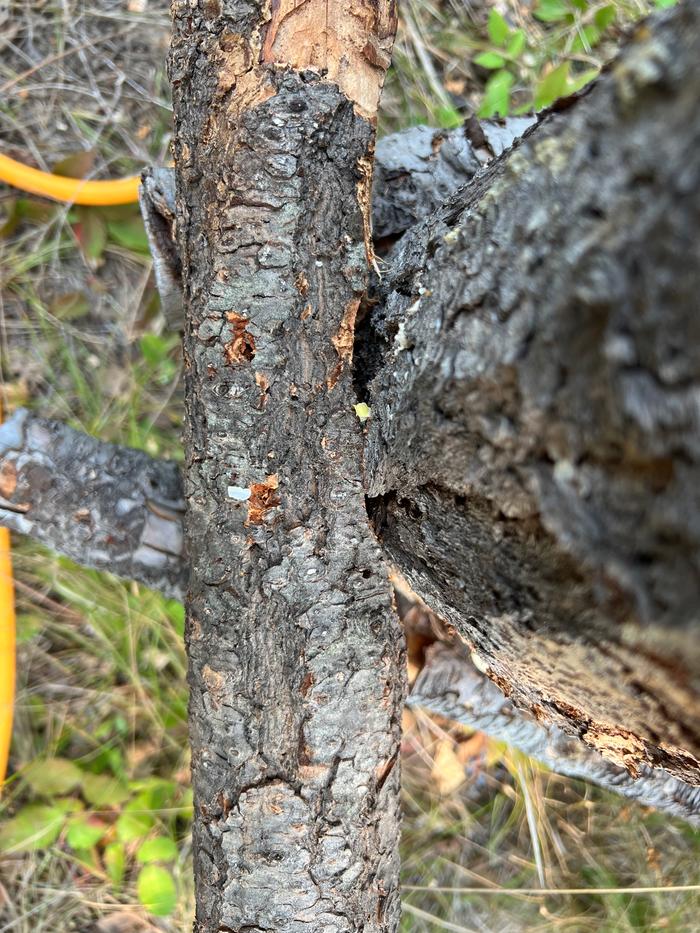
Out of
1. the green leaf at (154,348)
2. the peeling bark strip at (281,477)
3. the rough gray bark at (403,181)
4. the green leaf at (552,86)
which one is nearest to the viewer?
the peeling bark strip at (281,477)

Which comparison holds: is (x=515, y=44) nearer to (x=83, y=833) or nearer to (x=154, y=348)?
(x=154, y=348)

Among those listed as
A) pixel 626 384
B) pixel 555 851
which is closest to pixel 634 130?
pixel 626 384

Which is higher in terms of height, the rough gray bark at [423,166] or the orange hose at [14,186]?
the rough gray bark at [423,166]

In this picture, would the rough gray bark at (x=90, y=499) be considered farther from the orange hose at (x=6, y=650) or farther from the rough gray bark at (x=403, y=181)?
the orange hose at (x=6, y=650)

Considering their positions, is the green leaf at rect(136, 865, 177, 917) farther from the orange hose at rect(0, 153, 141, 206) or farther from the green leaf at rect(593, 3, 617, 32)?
the green leaf at rect(593, 3, 617, 32)

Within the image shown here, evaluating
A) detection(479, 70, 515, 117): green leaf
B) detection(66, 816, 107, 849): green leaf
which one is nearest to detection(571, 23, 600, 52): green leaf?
detection(479, 70, 515, 117): green leaf

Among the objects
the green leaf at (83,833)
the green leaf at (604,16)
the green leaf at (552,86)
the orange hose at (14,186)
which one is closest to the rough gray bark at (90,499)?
the orange hose at (14,186)
